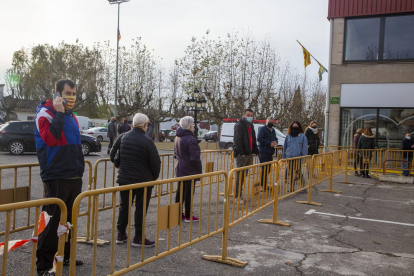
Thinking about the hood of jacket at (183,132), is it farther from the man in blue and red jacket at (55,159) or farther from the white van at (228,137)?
the white van at (228,137)

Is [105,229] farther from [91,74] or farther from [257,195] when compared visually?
[91,74]

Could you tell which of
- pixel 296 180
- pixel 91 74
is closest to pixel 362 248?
pixel 296 180

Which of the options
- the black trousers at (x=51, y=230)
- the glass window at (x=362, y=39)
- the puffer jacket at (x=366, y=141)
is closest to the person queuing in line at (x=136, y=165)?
the black trousers at (x=51, y=230)

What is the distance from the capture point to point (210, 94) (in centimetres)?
3117

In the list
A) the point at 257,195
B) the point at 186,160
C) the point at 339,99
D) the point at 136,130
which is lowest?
the point at 257,195

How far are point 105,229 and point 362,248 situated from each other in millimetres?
3594

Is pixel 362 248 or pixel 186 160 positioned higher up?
pixel 186 160

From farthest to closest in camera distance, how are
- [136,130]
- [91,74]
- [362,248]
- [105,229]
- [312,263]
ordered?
[91,74] < [105,229] < [362,248] < [136,130] < [312,263]

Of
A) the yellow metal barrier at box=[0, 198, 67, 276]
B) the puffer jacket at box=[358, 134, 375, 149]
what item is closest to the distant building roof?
the puffer jacket at box=[358, 134, 375, 149]

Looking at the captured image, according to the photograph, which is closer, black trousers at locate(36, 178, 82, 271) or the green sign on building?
black trousers at locate(36, 178, 82, 271)

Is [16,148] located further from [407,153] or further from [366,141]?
[407,153]

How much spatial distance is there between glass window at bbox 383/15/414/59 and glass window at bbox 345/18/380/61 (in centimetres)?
37

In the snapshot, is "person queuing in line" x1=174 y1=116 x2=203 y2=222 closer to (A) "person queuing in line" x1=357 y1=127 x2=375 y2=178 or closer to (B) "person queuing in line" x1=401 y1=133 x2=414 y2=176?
(A) "person queuing in line" x1=357 y1=127 x2=375 y2=178

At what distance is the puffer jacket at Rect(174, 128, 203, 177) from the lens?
5.62 m
